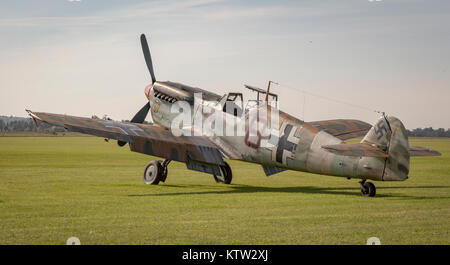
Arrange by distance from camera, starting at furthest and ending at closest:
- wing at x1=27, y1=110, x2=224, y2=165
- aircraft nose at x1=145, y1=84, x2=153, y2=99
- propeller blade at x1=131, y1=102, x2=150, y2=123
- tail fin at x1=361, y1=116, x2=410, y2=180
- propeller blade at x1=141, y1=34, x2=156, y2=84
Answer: propeller blade at x1=141, y1=34, x2=156, y2=84 < propeller blade at x1=131, y1=102, x2=150, y2=123 < aircraft nose at x1=145, y1=84, x2=153, y2=99 < wing at x1=27, y1=110, x2=224, y2=165 < tail fin at x1=361, y1=116, x2=410, y2=180

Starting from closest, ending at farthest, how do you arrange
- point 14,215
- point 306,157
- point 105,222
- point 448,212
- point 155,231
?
point 155,231 < point 105,222 < point 14,215 < point 448,212 < point 306,157

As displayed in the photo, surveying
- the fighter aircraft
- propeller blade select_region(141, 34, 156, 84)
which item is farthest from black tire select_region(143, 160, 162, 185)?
propeller blade select_region(141, 34, 156, 84)

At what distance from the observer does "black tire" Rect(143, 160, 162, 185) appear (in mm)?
18406

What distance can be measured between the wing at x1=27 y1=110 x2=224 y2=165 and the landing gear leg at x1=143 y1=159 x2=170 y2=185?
3.60 feet

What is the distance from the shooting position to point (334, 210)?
483 inches

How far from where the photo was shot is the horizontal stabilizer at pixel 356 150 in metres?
13.3

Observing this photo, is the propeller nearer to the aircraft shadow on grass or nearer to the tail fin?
the aircraft shadow on grass

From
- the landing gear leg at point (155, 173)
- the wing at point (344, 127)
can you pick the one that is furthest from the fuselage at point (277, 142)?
the wing at point (344, 127)

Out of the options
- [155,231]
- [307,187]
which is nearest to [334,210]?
[155,231]

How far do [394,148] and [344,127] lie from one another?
7.61 metres

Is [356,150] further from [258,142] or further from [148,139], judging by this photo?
[148,139]

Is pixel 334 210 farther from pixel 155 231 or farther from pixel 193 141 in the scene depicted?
pixel 193 141

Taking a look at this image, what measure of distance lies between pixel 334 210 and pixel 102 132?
7.12m

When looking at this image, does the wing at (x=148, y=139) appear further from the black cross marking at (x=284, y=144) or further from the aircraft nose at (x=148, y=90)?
the aircraft nose at (x=148, y=90)
